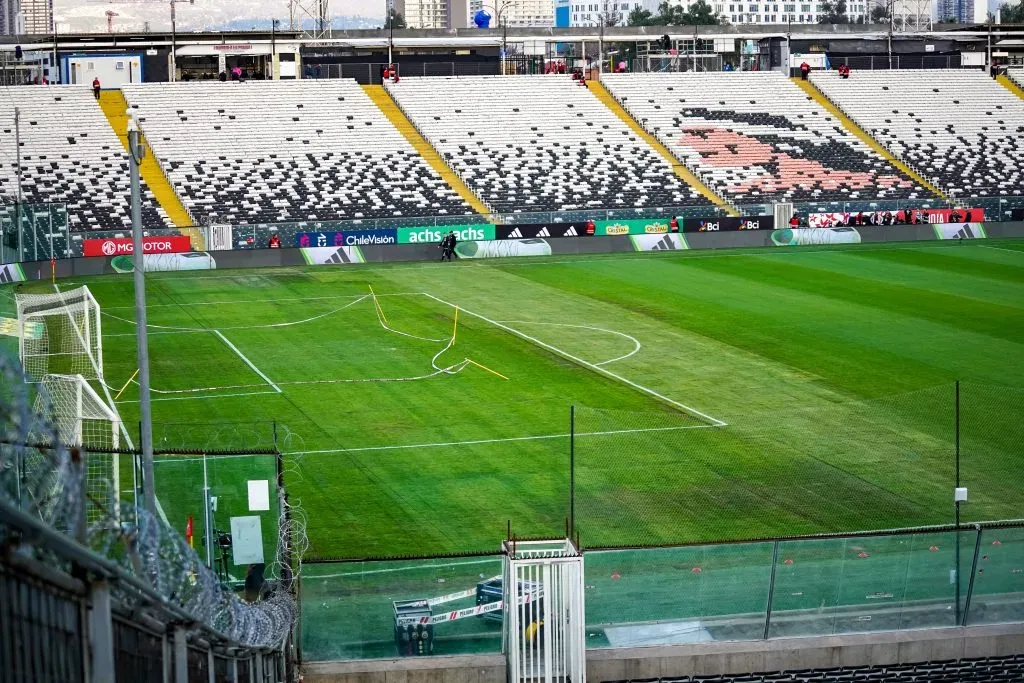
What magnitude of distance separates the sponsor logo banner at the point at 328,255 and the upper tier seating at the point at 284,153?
16.1 ft

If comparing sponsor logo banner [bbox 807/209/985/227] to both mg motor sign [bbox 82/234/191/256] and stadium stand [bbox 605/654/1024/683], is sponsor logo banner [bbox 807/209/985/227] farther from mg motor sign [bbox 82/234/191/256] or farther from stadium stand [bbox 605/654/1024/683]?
stadium stand [bbox 605/654/1024/683]

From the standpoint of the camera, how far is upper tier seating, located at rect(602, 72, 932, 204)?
76812 mm

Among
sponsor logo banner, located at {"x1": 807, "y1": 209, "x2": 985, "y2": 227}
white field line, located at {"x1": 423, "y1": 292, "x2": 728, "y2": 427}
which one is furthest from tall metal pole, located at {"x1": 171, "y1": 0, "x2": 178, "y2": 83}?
white field line, located at {"x1": 423, "y1": 292, "x2": 728, "y2": 427}

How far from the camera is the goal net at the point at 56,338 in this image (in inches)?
1211

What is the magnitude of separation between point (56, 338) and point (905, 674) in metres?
22.9

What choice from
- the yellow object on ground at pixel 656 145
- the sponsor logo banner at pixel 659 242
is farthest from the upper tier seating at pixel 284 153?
the yellow object on ground at pixel 656 145

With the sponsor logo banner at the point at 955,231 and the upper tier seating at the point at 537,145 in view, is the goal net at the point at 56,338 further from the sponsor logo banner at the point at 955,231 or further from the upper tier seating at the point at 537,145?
the sponsor logo banner at the point at 955,231

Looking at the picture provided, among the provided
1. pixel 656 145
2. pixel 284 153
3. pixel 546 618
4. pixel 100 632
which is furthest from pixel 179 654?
pixel 656 145

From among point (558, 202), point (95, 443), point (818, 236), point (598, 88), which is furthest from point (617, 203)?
point (95, 443)

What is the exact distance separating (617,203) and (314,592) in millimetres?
56968

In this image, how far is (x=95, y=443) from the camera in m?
24.5

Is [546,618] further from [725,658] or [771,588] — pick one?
[771,588]

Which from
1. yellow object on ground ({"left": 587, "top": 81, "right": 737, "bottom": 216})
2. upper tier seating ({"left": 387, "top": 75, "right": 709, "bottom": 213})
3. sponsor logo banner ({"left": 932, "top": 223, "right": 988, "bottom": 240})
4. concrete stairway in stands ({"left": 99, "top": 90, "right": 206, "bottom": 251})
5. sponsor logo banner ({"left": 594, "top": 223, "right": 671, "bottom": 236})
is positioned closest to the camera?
concrete stairway in stands ({"left": 99, "top": 90, "right": 206, "bottom": 251})

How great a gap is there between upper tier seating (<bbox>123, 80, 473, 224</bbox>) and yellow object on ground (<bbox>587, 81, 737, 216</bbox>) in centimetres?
1314
